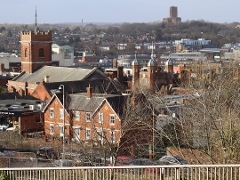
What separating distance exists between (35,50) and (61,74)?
6.83 meters

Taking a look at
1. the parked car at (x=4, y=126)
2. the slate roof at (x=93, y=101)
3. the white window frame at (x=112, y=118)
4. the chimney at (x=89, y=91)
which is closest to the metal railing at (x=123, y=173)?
the white window frame at (x=112, y=118)

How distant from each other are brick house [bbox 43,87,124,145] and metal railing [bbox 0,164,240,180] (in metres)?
17.9

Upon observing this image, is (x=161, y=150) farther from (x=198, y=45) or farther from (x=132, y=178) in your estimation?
(x=198, y=45)

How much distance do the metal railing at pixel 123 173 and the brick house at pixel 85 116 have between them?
17.9m

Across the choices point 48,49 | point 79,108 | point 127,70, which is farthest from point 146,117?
point 127,70

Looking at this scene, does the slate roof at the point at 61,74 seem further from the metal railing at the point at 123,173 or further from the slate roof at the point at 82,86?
the metal railing at the point at 123,173

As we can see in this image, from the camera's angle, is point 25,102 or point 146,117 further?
point 25,102

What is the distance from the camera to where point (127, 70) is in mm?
83500

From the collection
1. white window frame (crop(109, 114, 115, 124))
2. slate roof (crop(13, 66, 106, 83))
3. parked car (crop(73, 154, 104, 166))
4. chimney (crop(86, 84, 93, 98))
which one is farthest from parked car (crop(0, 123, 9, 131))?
parked car (crop(73, 154, 104, 166))

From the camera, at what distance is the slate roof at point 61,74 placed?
52.5m

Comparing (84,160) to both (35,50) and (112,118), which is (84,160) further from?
(35,50)

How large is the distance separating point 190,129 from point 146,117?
894 centimetres

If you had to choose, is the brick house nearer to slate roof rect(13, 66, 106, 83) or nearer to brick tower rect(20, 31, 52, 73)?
slate roof rect(13, 66, 106, 83)

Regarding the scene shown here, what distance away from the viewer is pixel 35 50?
194 feet
